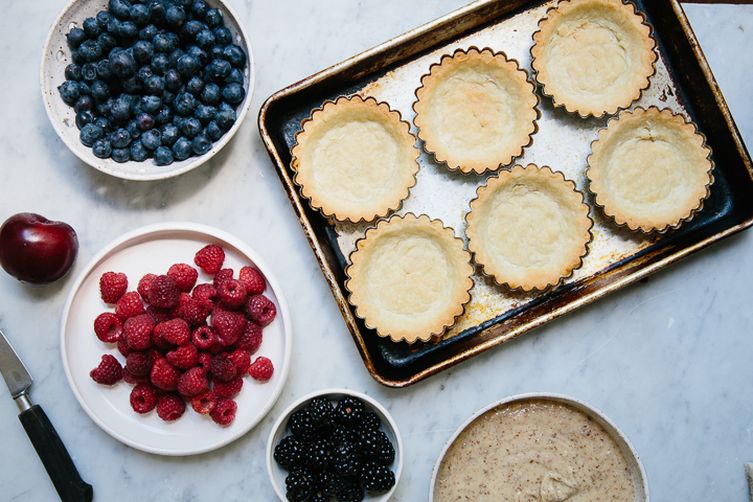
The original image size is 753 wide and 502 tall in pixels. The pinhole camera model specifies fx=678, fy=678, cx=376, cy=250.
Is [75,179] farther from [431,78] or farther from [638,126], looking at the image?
[638,126]

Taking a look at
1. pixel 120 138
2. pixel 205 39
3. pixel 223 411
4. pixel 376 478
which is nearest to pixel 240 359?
pixel 223 411

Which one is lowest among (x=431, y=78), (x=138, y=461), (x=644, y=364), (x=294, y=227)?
(x=644, y=364)

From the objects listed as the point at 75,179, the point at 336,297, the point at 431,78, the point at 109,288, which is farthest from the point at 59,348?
the point at 431,78

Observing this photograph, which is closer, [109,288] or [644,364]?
[109,288]

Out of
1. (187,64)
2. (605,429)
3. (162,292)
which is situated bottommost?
(605,429)

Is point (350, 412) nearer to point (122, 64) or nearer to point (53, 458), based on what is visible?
point (53, 458)

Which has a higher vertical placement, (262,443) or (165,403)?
(165,403)

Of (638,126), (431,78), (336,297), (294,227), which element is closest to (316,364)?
(336,297)
